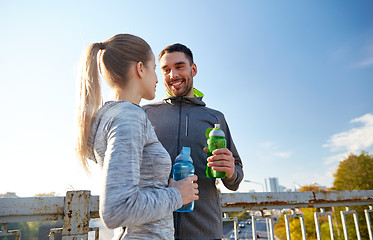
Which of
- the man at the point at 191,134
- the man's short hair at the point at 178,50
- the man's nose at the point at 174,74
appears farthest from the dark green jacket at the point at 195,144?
the man's short hair at the point at 178,50

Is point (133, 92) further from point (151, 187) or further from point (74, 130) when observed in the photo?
point (151, 187)

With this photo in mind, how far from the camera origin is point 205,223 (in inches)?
76.2

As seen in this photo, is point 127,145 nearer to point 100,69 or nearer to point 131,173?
point 131,173

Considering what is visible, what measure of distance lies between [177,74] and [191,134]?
0.76 m

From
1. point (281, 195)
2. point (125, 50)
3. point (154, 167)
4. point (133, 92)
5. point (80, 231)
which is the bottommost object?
point (80, 231)

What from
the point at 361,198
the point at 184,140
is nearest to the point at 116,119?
the point at 184,140

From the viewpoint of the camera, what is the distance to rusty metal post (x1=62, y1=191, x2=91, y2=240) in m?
1.93

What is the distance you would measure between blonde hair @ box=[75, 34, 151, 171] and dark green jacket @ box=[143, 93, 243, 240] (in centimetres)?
89

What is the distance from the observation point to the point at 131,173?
3.31 ft

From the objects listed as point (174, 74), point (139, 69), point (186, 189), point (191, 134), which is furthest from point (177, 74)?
point (186, 189)

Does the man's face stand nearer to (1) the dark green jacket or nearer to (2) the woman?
(1) the dark green jacket

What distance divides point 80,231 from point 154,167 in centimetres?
125

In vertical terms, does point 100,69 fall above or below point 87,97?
above

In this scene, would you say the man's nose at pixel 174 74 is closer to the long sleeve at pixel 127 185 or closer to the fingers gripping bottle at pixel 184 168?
the fingers gripping bottle at pixel 184 168
